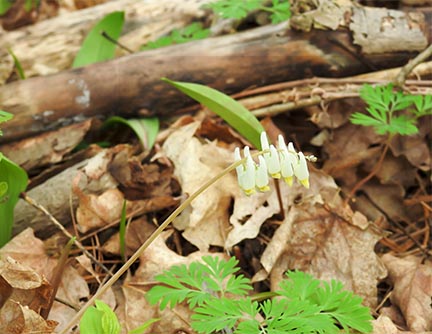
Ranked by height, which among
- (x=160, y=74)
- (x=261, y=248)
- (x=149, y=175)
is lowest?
(x=261, y=248)

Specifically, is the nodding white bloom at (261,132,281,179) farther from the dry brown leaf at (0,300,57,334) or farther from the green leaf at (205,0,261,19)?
the green leaf at (205,0,261,19)

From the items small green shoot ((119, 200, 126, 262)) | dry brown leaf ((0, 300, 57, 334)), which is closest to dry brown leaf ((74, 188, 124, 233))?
small green shoot ((119, 200, 126, 262))

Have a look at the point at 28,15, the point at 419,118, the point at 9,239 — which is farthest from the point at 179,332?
the point at 28,15

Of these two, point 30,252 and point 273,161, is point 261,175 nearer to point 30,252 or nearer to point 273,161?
point 273,161

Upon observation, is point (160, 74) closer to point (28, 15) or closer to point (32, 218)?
point (32, 218)

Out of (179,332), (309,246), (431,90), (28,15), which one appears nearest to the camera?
(179,332)

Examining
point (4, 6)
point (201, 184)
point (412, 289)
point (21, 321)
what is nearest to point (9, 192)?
point (21, 321)

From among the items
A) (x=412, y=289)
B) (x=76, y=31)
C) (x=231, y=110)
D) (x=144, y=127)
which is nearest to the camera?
(x=412, y=289)
